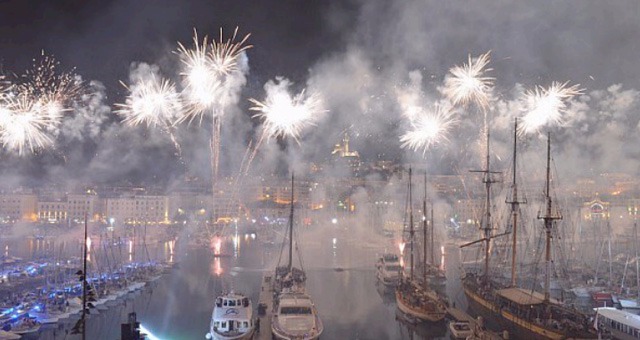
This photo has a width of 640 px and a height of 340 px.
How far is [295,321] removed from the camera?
14.4 metres

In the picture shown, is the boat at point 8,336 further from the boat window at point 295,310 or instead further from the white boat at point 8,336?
the boat window at point 295,310

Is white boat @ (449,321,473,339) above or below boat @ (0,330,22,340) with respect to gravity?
above

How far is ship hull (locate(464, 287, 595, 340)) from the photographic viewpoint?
14.4m

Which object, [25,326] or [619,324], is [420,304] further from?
[25,326]

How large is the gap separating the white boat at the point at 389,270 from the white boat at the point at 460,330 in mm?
7666

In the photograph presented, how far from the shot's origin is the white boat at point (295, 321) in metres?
14.0

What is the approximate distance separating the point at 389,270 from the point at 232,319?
430 inches

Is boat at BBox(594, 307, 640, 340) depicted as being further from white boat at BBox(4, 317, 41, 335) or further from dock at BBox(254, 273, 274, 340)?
white boat at BBox(4, 317, 41, 335)

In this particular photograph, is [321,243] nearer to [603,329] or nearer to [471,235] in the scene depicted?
[471,235]

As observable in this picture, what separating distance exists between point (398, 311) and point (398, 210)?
3187cm

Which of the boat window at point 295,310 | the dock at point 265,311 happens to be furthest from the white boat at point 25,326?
the boat window at point 295,310

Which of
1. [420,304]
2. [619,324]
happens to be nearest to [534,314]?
[619,324]

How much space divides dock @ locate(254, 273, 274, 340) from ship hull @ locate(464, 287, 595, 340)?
21.4 feet

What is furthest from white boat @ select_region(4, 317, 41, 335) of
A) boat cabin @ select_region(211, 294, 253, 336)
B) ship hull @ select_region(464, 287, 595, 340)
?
ship hull @ select_region(464, 287, 595, 340)
